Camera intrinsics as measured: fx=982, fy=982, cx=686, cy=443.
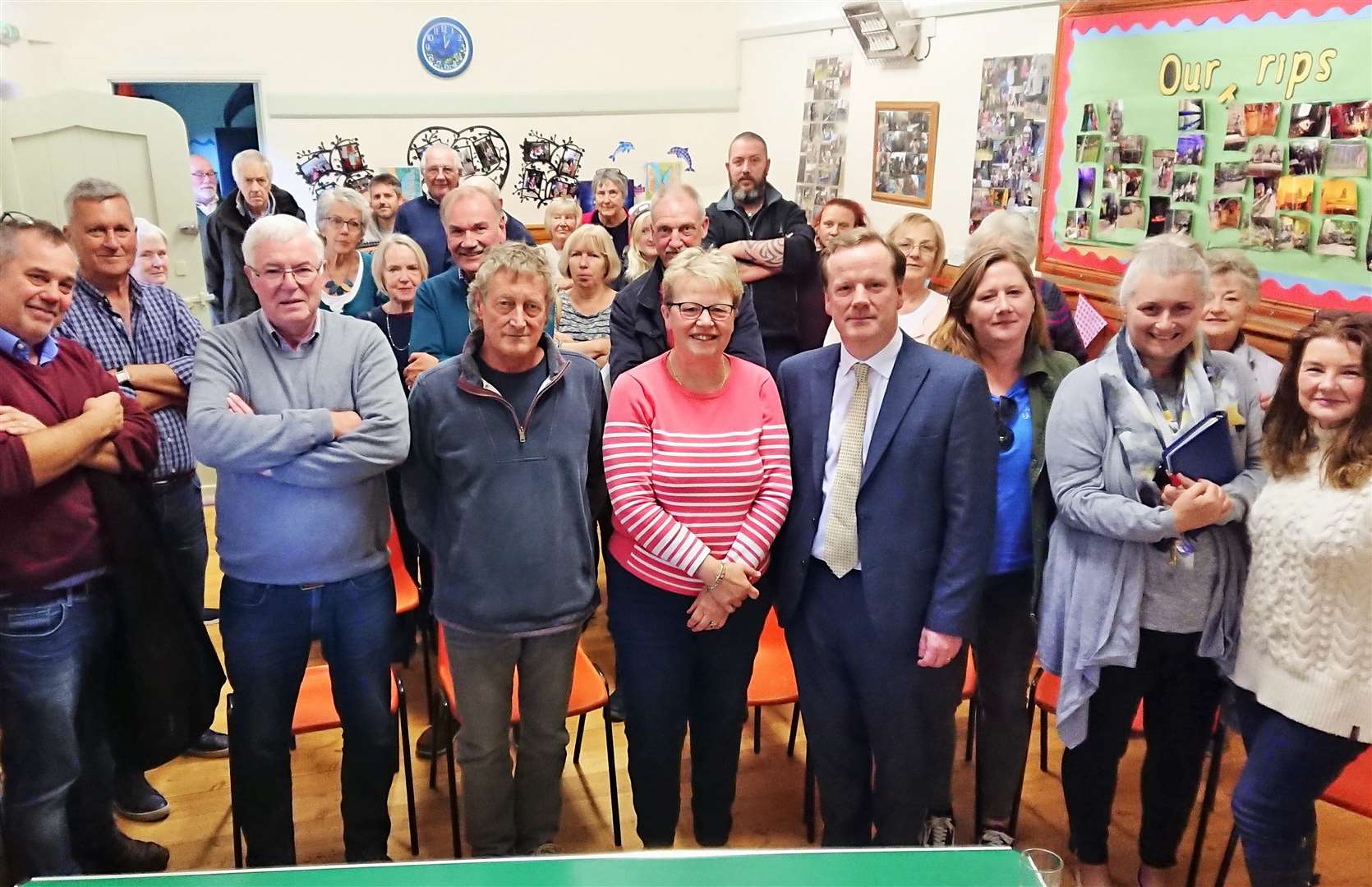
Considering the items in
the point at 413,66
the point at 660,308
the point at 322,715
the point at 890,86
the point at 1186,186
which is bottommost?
the point at 322,715

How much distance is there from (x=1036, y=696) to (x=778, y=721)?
1.03m

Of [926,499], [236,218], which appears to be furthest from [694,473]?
[236,218]

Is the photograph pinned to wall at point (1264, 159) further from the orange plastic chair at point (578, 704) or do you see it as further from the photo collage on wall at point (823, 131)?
the photo collage on wall at point (823, 131)

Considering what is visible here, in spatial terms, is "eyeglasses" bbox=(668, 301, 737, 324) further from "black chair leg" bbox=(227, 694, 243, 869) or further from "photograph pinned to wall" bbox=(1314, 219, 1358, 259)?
"photograph pinned to wall" bbox=(1314, 219, 1358, 259)

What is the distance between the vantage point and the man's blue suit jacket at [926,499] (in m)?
2.05

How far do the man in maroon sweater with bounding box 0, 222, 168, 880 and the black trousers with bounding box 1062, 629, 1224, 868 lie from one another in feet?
7.30

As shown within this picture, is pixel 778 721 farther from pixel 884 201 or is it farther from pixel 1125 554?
pixel 884 201

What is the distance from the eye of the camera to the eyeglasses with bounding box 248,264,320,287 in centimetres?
212

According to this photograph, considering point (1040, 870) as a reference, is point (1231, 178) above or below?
above

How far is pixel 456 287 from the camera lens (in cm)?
298

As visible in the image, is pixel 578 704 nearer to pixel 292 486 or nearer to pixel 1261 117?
pixel 292 486

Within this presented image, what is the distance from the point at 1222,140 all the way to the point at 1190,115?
0.17 m

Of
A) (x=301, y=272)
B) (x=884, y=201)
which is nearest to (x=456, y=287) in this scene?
(x=301, y=272)

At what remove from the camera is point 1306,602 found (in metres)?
1.93
